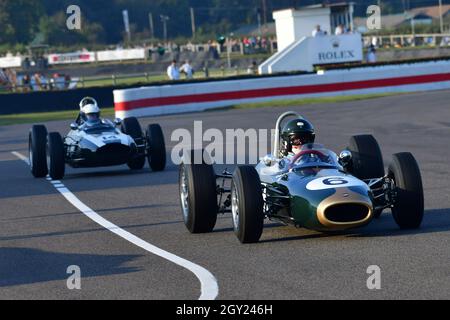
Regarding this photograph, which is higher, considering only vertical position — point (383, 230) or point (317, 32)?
point (317, 32)

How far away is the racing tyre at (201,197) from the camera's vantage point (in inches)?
468

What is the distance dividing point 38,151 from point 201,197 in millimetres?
7994

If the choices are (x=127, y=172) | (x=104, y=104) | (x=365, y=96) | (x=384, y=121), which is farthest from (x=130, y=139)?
(x=104, y=104)

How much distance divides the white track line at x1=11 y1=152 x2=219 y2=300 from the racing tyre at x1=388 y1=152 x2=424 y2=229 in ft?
7.67

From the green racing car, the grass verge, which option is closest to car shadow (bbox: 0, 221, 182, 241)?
the green racing car

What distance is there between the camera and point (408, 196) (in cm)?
1127

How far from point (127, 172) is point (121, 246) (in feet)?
28.4

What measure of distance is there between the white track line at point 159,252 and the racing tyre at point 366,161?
8.40 feet

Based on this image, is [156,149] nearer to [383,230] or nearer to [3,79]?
[383,230]

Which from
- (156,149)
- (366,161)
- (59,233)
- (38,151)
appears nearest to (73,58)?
(38,151)

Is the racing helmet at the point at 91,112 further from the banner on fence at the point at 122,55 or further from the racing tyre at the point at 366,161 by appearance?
the banner on fence at the point at 122,55

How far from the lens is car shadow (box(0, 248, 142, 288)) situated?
32.0 feet

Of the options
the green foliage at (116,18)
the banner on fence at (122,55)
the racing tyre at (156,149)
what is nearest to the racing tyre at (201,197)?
the racing tyre at (156,149)

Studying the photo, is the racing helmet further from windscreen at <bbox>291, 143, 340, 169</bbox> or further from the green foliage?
the green foliage
